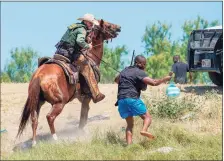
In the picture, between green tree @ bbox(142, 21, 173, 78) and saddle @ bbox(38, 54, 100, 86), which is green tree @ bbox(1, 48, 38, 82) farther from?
saddle @ bbox(38, 54, 100, 86)

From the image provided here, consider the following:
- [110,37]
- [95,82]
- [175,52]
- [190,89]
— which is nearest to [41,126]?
[95,82]

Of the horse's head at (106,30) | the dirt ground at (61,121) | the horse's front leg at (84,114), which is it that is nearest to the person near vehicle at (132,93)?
the dirt ground at (61,121)

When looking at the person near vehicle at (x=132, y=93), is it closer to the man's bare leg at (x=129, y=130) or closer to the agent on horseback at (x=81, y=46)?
the man's bare leg at (x=129, y=130)

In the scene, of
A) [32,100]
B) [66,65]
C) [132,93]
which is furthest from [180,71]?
[132,93]

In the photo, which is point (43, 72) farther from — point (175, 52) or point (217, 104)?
point (175, 52)

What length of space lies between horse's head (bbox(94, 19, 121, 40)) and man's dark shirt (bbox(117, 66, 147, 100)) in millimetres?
2872

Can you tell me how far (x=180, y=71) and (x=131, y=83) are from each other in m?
9.17

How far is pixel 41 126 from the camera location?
40.4ft

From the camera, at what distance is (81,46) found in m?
10.9

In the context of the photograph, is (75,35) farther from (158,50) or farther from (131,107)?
(158,50)

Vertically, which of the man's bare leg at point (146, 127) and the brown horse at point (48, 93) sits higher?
the brown horse at point (48, 93)

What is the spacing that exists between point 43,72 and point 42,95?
45 centimetres

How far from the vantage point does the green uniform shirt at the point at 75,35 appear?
10852mm

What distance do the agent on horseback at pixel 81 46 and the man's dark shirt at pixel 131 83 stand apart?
5.38 feet
